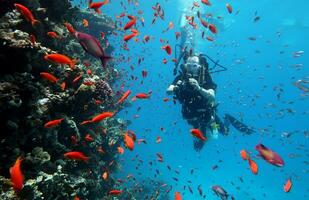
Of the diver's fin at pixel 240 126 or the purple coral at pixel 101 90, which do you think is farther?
the diver's fin at pixel 240 126

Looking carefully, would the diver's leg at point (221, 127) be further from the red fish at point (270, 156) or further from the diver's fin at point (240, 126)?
the red fish at point (270, 156)

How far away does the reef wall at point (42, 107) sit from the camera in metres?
5.22

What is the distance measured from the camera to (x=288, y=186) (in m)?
5.84

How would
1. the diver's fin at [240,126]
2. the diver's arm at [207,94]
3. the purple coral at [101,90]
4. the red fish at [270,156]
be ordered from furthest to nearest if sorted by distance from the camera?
the diver's fin at [240,126], the diver's arm at [207,94], the purple coral at [101,90], the red fish at [270,156]

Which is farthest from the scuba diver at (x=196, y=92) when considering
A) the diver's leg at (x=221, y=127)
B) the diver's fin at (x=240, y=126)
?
the diver's fin at (x=240, y=126)

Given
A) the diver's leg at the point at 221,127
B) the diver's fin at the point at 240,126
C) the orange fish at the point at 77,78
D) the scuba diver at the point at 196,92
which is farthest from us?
the diver's fin at the point at 240,126

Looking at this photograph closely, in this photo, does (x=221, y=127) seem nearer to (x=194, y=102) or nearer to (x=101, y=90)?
(x=194, y=102)

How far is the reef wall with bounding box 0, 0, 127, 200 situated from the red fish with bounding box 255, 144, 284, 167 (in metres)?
3.68

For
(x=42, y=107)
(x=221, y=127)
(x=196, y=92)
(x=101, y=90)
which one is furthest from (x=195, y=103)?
(x=42, y=107)

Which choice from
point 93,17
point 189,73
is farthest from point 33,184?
point 93,17

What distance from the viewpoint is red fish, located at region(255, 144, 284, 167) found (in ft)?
16.2

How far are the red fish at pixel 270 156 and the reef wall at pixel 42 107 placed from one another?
3681 millimetres

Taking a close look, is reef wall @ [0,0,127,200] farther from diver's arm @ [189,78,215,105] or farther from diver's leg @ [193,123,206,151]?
diver's leg @ [193,123,206,151]

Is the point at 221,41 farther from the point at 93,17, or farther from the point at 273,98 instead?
the point at 93,17
